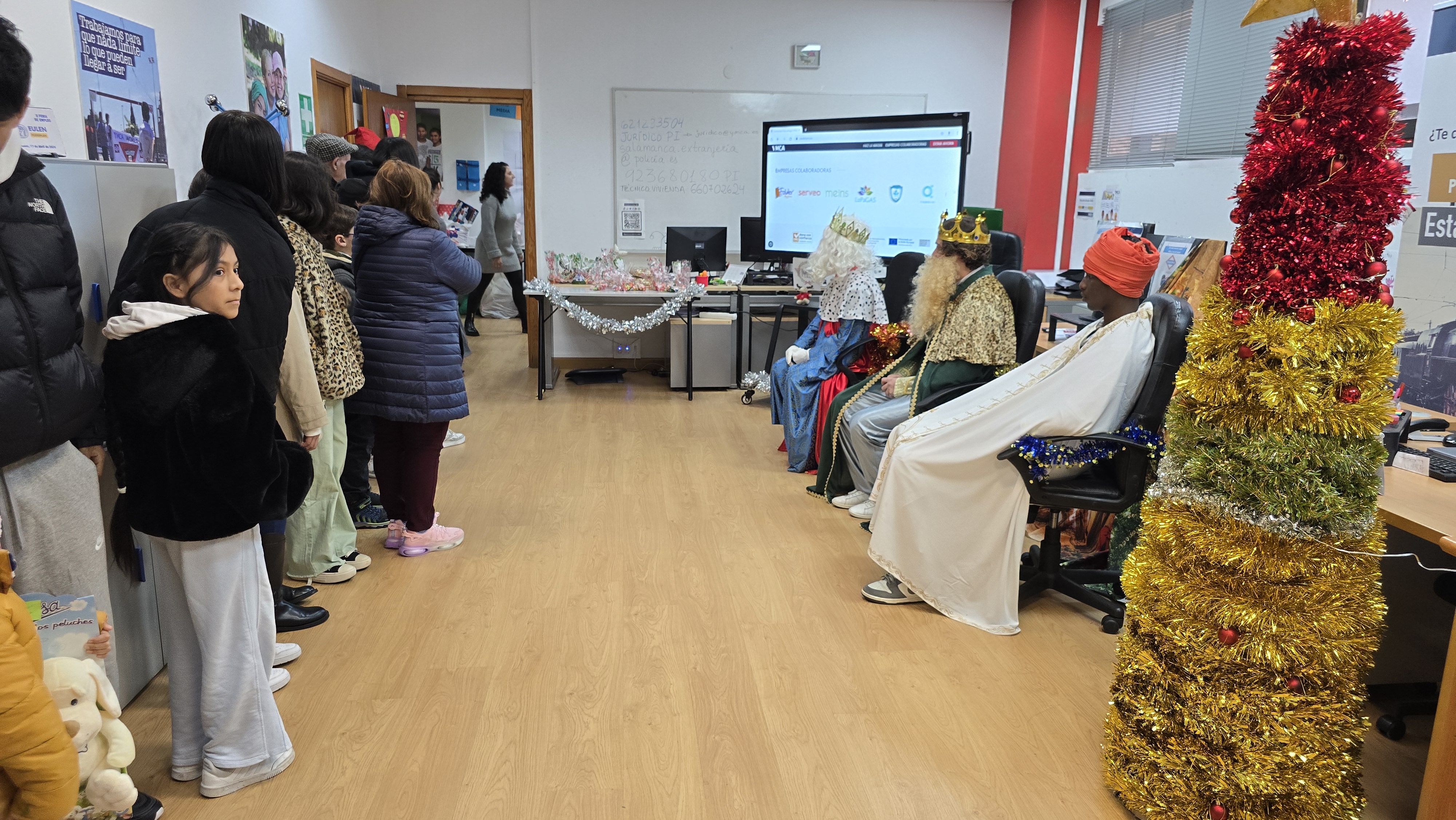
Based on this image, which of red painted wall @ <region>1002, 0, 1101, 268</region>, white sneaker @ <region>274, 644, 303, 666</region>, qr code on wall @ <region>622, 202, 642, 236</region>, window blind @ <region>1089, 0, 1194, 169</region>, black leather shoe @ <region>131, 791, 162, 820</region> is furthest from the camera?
qr code on wall @ <region>622, 202, 642, 236</region>

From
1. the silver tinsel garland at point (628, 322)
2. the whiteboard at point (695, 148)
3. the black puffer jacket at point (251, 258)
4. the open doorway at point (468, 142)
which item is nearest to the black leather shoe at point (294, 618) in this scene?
the black puffer jacket at point (251, 258)

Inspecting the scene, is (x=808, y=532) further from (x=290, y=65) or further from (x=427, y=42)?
(x=427, y=42)

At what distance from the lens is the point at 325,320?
9.61 feet

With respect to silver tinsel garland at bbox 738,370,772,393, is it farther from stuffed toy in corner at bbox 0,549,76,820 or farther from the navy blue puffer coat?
stuffed toy in corner at bbox 0,549,76,820

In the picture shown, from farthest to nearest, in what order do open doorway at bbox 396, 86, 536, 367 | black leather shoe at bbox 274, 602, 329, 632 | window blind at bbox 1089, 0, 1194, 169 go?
open doorway at bbox 396, 86, 536, 367, window blind at bbox 1089, 0, 1194, 169, black leather shoe at bbox 274, 602, 329, 632

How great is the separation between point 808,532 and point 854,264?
4.70ft

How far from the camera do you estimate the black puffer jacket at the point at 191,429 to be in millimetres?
1853

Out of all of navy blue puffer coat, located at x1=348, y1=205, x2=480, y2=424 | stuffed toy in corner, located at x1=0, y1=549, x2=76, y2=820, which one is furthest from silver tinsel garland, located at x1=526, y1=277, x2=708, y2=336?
stuffed toy in corner, located at x1=0, y1=549, x2=76, y2=820

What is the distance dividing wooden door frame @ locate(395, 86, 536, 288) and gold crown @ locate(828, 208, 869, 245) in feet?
10.1

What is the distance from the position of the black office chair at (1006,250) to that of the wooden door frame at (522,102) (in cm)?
383

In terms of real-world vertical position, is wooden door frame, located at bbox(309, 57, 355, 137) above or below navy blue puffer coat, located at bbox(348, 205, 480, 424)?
above

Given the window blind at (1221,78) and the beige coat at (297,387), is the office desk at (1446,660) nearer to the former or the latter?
the beige coat at (297,387)

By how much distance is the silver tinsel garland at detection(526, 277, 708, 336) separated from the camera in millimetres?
6047

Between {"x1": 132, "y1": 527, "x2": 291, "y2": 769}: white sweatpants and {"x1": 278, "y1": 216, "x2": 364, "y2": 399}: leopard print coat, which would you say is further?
{"x1": 278, "y1": 216, "x2": 364, "y2": 399}: leopard print coat
